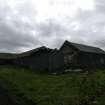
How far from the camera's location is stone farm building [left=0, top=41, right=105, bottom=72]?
33.5 meters

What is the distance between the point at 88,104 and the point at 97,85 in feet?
16.7

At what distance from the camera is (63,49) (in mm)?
42062

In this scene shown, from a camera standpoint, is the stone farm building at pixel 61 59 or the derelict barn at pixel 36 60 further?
the derelict barn at pixel 36 60

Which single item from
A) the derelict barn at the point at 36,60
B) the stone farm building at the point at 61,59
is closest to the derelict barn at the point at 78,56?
the stone farm building at the point at 61,59

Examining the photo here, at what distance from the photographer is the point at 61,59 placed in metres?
34.5

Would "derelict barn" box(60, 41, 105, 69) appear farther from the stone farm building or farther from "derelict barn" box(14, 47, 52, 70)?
"derelict barn" box(14, 47, 52, 70)

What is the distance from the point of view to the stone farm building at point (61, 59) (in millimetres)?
33500

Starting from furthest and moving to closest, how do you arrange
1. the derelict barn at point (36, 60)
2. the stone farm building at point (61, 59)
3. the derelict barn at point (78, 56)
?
the derelict barn at point (78, 56) → the derelict barn at point (36, 60) → the stone farm building at point (61, 59)

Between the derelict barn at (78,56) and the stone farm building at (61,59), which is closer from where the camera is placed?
the stone farm building at (61,59)

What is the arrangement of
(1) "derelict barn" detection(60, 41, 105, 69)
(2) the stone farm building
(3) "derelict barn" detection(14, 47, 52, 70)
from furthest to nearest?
(1) "derelict barn" detection(60, 41, 105, 69) → (3) "derelict barn" detection(14, 47, 52, 70) → (2) the stone farm building

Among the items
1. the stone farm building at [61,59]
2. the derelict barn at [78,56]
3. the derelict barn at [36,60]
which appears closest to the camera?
the stone farm building at [61,59]

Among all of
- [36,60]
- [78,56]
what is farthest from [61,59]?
[78,56]

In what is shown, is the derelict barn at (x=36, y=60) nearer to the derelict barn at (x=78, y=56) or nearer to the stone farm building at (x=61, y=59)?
the stone farm building at (x=61, y=59)

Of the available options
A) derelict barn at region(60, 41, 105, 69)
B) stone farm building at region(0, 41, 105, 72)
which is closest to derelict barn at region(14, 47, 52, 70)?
stone farm building at region(0, 41, 105, 72)
